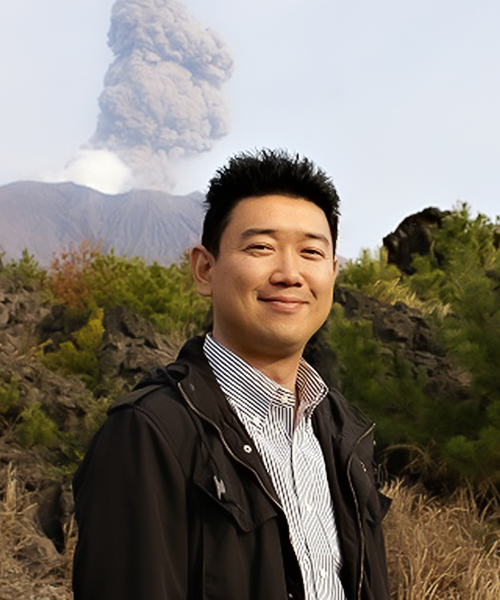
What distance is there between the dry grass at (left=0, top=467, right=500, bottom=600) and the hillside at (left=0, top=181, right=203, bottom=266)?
310ft

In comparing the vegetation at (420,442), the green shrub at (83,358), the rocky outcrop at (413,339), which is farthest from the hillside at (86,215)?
the vegetation at (420,442)

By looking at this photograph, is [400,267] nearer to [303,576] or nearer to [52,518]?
[52,518]

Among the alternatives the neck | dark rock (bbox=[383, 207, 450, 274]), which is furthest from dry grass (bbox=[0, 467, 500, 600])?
dark rock (bbox=[383, 207, 450, 274])

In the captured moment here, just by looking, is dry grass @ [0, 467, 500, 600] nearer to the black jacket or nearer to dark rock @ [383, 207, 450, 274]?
the black jacket

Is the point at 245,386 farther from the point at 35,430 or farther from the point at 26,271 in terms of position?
the point at 26,271

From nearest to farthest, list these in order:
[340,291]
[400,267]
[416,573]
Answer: [416,573] → [340,291] → [400,267]

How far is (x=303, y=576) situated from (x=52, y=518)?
4156 millimetres

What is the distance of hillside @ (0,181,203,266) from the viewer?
10331 centimetres

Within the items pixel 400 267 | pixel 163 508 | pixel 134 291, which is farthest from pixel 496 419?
pixel 400 267

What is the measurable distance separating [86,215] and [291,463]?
112575mm

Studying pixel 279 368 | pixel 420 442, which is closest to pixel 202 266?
pixel 279 368

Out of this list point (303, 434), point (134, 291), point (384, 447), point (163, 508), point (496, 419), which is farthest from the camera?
point (134, 291)

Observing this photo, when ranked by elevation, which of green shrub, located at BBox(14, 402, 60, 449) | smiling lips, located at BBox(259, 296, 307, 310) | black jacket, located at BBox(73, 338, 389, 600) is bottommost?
green shrub, located at BBox(14, 402, 60, 449)

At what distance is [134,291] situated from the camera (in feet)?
37.1
